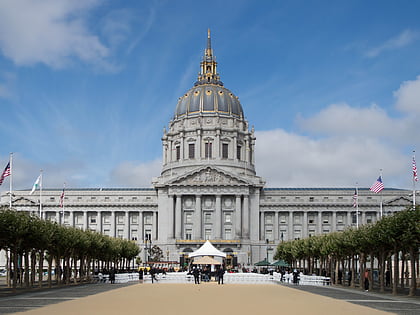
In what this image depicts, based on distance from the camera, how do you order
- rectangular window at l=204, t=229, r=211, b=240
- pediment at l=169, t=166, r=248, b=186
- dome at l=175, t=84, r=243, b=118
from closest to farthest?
1. rectangular window at l=204, t=229, r=211, b=240
2. pediment at l=169, t=166, r=248, b=186
3. dome at l=175, t=84, r=243, b=118

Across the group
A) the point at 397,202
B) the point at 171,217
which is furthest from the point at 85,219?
the point at 397,202

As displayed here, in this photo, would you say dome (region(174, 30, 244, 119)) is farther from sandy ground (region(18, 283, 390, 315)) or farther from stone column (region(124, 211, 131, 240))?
sandy ground (region(18, 283, 390, 315))

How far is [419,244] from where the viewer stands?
56188 millimetres

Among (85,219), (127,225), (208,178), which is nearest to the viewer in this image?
(208,178)

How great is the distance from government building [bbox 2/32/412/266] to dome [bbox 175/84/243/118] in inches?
276

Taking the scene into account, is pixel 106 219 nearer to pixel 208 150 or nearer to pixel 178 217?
pixel 178 217

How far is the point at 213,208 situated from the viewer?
504 feet

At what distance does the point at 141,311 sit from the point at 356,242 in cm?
4017

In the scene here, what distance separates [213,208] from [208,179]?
→ 22.2 ft

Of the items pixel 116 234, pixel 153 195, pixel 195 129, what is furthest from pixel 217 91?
pixel 116 234

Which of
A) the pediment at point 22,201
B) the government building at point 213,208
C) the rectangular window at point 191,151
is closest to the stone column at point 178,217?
the government building at point 213,208

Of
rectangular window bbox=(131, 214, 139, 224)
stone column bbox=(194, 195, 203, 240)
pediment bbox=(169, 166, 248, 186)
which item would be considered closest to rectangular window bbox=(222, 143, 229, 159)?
pediment bbox=(169, 166, 248, 186)

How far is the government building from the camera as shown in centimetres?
15088

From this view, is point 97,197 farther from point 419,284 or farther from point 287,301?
point 287,301
